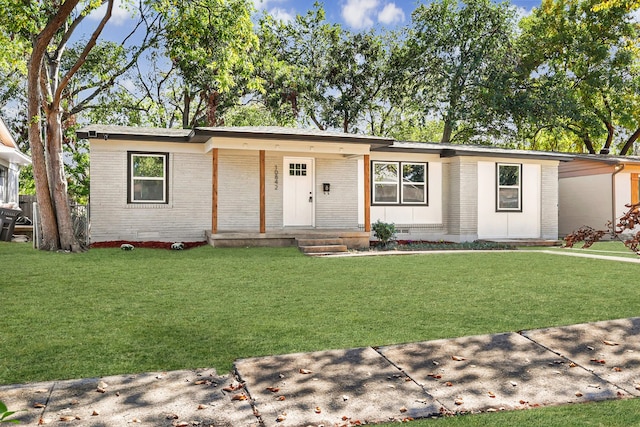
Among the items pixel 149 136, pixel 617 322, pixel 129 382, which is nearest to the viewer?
pixel 129 382

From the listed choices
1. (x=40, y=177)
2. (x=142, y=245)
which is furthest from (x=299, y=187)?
(x=40, y=177)

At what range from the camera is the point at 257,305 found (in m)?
6.89

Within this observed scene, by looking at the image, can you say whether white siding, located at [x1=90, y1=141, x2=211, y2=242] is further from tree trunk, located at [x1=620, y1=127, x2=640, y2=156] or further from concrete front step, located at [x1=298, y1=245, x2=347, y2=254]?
tree trunk, located at [x1=620, y1=127, x2=640, y2=156]

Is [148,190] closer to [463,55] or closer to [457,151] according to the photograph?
[457,151]

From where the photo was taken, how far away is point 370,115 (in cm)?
3086

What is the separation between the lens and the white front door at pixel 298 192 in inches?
631

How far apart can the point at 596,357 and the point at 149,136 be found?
40.9 feet

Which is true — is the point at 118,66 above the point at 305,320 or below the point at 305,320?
above

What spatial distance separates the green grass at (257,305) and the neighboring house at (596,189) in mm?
9306

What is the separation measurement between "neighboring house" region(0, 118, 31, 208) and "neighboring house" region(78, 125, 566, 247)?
737 cm

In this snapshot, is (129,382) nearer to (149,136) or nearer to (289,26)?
(149,136)

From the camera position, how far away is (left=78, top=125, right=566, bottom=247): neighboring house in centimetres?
1454

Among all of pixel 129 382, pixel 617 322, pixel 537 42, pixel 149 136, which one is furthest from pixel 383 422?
pixel 537 42

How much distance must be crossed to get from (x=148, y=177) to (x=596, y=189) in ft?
50.5
